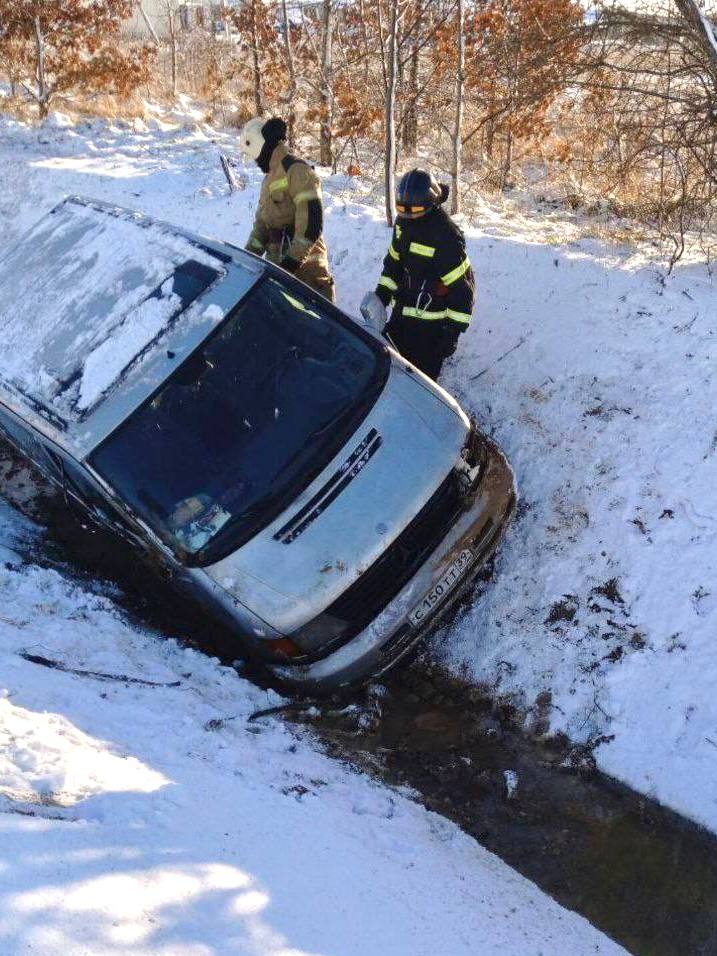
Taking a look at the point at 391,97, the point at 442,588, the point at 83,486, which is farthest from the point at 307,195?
the point at 442,588

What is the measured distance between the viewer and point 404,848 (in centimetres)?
327

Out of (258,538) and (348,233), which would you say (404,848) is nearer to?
(258,538)

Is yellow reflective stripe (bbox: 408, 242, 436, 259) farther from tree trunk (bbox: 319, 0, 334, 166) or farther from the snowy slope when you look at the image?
tree trunk (bbox: 319, 0, 334, 166)

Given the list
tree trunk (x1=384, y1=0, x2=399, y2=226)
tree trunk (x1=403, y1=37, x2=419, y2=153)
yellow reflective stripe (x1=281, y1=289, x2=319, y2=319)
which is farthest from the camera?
tree trunk (x1=403, y1=37, x2=419, y2=153)

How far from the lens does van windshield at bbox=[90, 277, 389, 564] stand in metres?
3.92

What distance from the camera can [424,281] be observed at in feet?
16.9

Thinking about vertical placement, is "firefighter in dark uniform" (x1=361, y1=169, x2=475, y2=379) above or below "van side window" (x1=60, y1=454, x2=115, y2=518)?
above

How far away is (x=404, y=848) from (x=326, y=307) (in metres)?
2.97

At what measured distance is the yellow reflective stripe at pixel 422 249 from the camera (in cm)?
504

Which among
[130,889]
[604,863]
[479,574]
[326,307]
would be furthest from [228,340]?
[604,863]

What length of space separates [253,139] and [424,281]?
1788mm

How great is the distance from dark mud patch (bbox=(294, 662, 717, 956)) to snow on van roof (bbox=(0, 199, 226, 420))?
7.53 feet

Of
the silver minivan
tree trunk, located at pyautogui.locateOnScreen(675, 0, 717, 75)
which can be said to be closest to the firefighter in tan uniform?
the silver minivan

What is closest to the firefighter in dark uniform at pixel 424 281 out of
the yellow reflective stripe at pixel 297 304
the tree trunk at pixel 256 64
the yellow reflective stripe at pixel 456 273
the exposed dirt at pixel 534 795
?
the yellow reflective stripe at pixel 456 273
